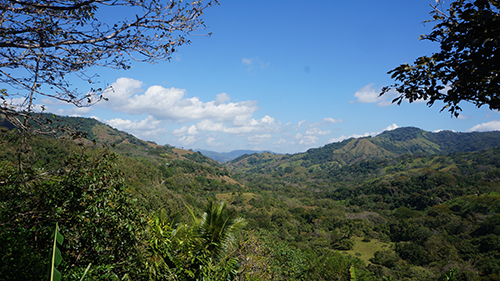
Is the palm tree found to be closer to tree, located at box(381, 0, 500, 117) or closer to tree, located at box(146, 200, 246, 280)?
tree, located at box(146, 200, 246, 280)

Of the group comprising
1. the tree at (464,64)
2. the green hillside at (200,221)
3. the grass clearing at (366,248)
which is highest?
the tree at (464,64)

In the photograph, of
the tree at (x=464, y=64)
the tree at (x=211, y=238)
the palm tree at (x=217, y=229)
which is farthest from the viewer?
the palm tree at (x=217, y=229)

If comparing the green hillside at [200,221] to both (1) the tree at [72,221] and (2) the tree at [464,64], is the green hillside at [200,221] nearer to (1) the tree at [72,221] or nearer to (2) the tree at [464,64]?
(1) the tree at [72,221]

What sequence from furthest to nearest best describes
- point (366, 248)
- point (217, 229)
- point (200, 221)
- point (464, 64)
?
point (366, 248) → point (200, 221) → point (217, 229) → point (464, 64)

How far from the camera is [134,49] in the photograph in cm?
532

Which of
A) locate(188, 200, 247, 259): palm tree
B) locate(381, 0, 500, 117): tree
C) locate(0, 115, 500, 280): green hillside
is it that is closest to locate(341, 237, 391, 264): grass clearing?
locate(0, 115, 500, 280): green hillside

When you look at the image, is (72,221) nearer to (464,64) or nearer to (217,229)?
(217,229)

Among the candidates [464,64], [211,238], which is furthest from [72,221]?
[464,64]

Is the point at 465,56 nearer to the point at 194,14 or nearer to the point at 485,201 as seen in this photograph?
the point at 194,14

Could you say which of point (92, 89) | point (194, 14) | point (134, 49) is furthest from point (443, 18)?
point (92, 89)

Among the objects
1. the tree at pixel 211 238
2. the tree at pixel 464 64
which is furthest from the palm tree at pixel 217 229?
the tree at pixel 464 64

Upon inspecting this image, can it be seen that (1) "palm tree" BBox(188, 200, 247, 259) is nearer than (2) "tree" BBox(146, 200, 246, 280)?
No

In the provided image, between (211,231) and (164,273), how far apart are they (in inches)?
118

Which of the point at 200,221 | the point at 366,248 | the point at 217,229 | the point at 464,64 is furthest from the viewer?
the point at 366,248
